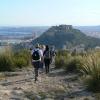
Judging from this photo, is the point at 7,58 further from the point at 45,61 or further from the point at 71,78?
the point at 71,78

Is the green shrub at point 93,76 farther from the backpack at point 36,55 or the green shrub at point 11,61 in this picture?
the green shrub at point 11,61

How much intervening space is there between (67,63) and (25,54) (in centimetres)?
558

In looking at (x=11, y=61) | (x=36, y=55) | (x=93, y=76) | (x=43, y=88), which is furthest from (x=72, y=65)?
(x=93, y=76)

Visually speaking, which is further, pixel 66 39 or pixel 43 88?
pixel 66 39

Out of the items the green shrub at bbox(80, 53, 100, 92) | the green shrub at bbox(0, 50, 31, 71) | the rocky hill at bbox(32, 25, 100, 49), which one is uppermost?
the green shrub at bbox(80, 53, 100, 92)

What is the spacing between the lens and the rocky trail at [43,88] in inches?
554

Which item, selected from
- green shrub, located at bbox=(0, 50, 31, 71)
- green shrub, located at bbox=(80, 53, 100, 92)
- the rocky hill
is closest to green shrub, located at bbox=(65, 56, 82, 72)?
green shrub, located at bbox=(0, 50, 31, 71)

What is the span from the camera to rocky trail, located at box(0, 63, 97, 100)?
14070 mm

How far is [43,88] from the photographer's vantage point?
52.7 ft

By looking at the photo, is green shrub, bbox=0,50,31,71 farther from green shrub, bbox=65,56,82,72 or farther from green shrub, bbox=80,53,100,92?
green shrub, bbox=80,53,100,92

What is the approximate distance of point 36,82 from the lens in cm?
1788

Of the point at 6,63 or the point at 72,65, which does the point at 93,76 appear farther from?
the point at 6,63

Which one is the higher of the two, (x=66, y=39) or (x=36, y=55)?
(x=36, y=55)

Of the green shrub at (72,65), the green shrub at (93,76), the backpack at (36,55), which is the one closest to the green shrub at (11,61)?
the green shrub at (72,65)
